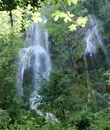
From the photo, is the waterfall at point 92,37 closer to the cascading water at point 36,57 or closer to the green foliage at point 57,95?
the cascading water at point 36,57

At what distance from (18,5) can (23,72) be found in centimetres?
1691

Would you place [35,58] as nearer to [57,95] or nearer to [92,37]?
[92,37]

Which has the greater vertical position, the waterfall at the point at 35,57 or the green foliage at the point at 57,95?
the waterfall at the point at 35,57

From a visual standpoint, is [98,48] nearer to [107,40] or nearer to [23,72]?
[107,40]

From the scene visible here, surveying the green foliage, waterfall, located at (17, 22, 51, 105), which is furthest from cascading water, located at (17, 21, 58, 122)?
the green foliage

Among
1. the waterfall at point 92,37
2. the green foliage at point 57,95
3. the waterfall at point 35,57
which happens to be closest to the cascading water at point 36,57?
the waterfall at point 35,57

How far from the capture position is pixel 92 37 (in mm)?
20375

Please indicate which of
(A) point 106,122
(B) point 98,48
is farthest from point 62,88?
(B) point 98,48

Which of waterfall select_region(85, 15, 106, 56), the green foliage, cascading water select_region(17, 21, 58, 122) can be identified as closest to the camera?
the green foliage

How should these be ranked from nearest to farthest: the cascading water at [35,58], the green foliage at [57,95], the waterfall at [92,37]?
1. the green foliage at [57,95]
2. the cascading water at [35,58]
3. the waterfall at [92,37]

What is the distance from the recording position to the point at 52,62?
2061 cm

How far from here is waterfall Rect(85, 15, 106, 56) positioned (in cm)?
1945

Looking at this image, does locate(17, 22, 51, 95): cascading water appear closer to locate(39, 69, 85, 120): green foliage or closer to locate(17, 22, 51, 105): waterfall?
locate(17, 22, 51, 105): waterfall

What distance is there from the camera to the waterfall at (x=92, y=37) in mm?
19453
